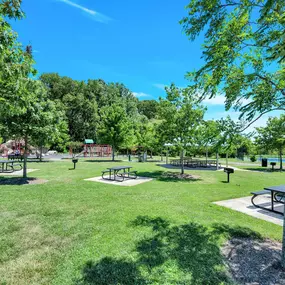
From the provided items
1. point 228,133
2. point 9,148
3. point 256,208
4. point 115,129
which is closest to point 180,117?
point 256,208

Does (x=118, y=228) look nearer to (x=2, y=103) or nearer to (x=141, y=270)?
(x=141, y=270)

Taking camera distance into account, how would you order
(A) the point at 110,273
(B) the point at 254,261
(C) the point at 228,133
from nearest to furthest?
(A) the point at 110,273
(B) the point at 254,261
(C) the point at 228,133

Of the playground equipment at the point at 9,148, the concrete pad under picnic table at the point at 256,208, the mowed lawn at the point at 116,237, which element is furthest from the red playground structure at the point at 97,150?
the concrete pad under picnic table at the point at 256,208

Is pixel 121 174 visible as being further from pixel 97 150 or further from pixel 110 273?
pixel 97 150

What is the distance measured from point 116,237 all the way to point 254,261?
8.05 ft

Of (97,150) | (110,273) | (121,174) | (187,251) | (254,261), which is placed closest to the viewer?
(110,273)

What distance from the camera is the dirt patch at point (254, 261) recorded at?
2.84 meters

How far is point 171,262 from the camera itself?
10.5ft

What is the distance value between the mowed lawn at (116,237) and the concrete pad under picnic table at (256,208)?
0.36 meters

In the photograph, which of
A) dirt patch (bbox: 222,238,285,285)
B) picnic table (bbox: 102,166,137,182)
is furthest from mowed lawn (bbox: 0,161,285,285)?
picnic table (bbox: 102,166,137,182)

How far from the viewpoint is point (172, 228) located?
4480 millimetres

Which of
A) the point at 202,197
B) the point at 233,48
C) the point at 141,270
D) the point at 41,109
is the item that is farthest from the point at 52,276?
the point at 41,109

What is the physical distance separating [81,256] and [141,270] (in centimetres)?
106

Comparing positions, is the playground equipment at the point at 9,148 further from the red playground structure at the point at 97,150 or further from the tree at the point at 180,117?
the tree at the point at 180,117
